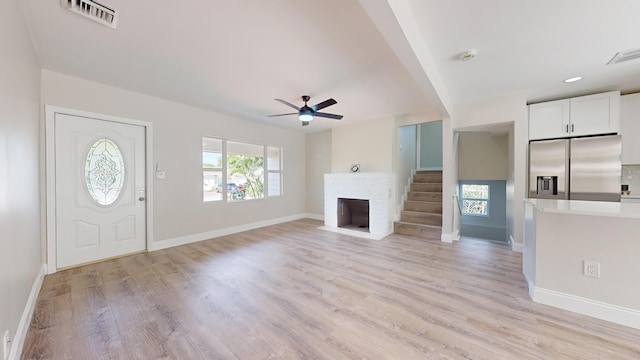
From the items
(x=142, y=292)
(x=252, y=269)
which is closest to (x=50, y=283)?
(x=142, y=292)

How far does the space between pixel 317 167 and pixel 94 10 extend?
5207mm

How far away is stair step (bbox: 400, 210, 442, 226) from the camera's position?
15.8ft

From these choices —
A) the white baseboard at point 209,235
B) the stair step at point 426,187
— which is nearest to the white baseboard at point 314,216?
the white baseboard at point 209,235

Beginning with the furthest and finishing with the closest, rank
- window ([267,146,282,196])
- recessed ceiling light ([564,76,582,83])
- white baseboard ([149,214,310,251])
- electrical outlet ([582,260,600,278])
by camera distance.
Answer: window ([267,146,282,196]), white baseboard ([149,214,310,251]), recessed ceiling light ([564,76,582,83]), electrical outlet ([582,260,600,278])

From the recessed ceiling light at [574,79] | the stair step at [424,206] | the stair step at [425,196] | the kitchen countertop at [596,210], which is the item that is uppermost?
the recessed ceiling light at [574,79]

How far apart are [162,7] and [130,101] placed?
8.09ft

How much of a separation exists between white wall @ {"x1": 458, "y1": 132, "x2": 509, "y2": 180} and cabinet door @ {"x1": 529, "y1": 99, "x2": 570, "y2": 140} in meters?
1.86

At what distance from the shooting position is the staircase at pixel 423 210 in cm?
472

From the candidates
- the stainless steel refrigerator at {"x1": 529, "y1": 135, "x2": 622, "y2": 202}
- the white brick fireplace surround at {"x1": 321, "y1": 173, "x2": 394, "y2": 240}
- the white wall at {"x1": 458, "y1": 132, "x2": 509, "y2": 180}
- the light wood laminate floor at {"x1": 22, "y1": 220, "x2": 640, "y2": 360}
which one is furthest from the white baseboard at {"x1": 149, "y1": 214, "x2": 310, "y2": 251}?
the stainless steel refrigerator at {"x1": 529, "y1": 135, "x2": 622, "y2": 202}

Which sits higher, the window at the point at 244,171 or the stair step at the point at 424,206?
the window at the point at 244,171

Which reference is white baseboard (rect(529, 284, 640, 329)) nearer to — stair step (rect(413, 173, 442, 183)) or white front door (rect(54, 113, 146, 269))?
stair step (rect(413, 173, 442, 183))

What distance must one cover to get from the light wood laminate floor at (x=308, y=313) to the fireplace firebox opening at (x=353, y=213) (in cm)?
227

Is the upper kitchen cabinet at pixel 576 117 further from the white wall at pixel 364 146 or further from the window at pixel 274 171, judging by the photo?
the window at pixel 274 171

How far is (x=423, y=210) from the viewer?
5266 mm
